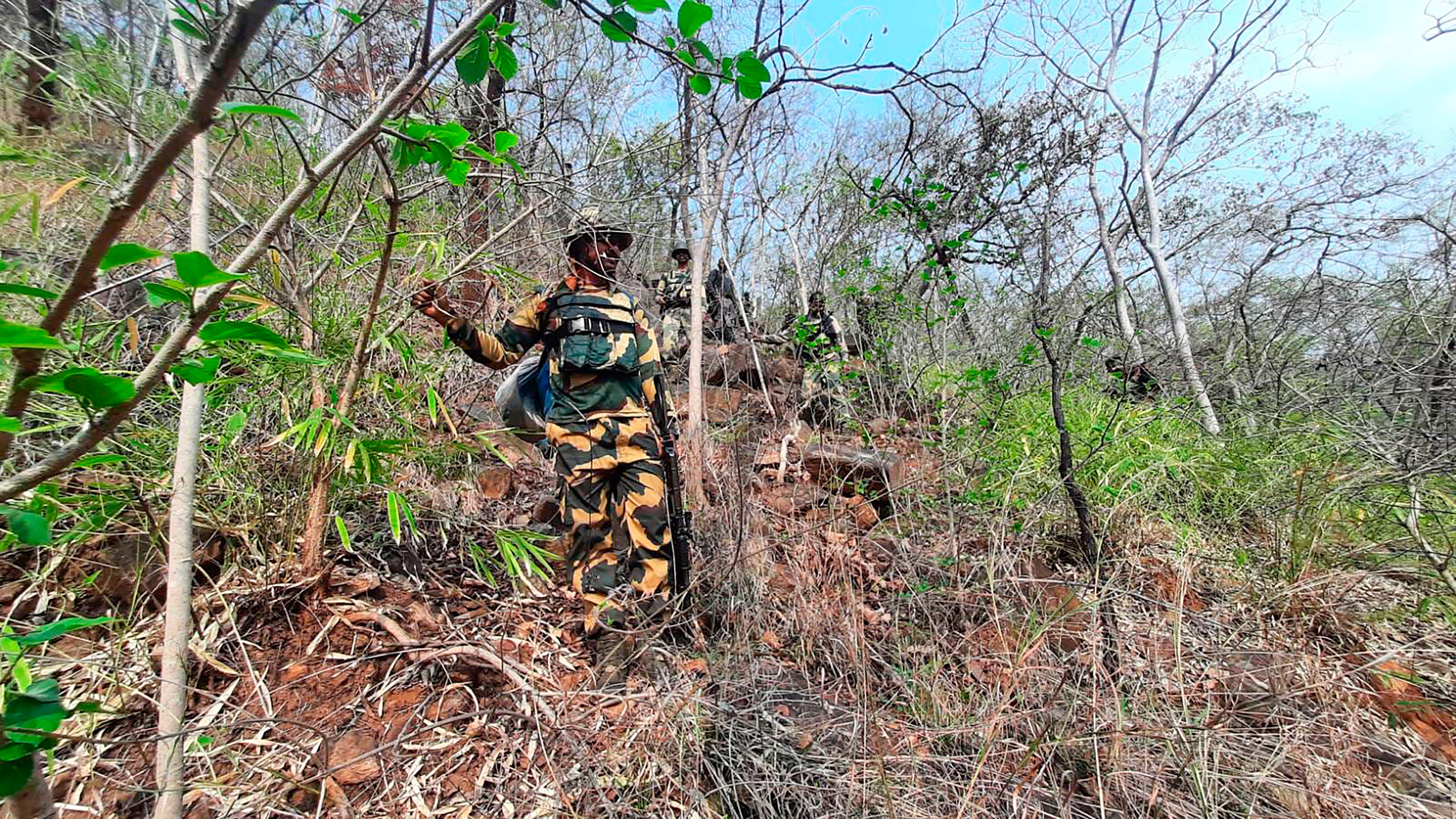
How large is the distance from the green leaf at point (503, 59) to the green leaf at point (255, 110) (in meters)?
0.37

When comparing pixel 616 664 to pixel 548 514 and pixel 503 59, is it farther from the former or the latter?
pixel 503 59

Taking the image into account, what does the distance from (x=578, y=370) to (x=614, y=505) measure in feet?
2.14

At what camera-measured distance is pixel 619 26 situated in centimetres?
73

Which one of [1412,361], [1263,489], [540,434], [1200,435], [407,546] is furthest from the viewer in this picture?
[1200,435]

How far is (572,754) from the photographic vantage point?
1749mm

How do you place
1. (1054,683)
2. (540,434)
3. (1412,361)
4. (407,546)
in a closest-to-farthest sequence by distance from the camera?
(1054,683) < (407,546) < (1412,361) < (540,434)

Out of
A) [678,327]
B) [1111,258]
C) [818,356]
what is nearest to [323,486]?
[818,356]

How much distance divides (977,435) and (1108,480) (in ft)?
3.44

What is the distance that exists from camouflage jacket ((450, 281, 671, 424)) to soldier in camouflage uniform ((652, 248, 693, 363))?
10.0ft

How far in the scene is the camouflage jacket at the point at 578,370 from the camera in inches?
101

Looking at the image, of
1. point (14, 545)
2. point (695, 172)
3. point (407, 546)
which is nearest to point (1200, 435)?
point (695, 172)

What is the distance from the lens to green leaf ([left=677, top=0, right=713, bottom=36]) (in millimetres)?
707

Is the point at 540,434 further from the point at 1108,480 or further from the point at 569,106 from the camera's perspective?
the point at 1108,480

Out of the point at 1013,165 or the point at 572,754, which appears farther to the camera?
the point at 1013,165
